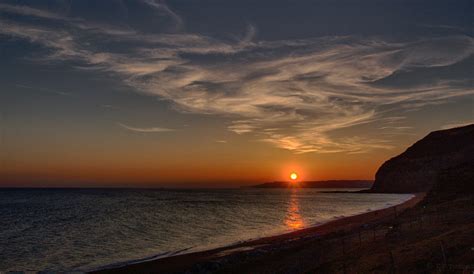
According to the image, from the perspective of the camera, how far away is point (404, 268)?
21.9 metres

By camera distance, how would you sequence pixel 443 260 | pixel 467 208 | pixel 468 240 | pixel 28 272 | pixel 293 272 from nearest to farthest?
pixel 443 260 < pixel 468 240 < pixel 293 272 < pixel 28 272 < pixel 467 208

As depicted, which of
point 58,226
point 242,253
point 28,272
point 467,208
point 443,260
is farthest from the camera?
point 58,226

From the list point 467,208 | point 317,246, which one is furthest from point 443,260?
point 467,208

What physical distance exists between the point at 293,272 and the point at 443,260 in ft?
33.9

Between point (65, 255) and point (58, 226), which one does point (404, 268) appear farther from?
point (58, 226)

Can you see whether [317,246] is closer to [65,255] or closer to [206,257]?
[206,257]

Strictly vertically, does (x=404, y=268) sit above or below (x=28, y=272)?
above

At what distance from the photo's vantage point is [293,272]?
28.0 m

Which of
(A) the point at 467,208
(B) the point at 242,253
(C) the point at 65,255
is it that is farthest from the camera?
(A) the point at 467,208

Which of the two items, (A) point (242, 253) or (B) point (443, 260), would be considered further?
(A) point (242, 253)

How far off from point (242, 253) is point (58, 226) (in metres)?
46.3

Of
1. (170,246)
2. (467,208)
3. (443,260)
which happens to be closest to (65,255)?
(170,246)

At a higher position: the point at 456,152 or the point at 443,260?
the point at 456,152

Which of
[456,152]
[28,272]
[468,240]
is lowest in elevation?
[28,272]
